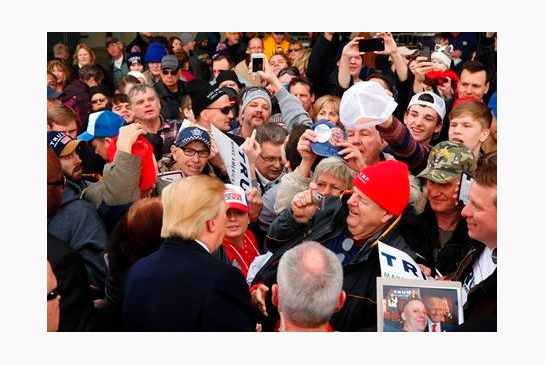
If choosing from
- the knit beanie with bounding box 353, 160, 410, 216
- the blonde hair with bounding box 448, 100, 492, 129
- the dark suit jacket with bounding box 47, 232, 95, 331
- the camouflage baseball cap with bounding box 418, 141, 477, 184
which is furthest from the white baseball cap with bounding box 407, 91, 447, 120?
the dark suit jacket with bounding box 47, 232, 95, 331

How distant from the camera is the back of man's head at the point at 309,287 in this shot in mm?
2717

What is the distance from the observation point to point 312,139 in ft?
13.3

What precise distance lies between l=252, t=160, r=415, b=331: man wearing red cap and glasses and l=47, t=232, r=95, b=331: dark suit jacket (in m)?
0.71

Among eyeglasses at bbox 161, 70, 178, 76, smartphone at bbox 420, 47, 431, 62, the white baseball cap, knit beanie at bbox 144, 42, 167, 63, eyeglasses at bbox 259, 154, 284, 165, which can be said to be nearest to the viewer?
eyeglasses at bbox 259, 154, 284, 165

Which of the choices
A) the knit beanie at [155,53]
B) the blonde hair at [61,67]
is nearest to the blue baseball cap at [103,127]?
the blonde hair at [61,67]

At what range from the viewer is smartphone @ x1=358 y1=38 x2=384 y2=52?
5004mm

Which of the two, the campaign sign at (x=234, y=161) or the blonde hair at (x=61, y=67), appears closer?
the campaign sign at (x=234, y=161)

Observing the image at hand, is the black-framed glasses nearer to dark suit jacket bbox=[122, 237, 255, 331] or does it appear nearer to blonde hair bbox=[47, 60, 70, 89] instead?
dark suit jacket bbox=[122, 237, 255, 331]

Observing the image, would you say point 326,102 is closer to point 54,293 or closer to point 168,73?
point 168,73

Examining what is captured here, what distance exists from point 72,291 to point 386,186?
1.43 m

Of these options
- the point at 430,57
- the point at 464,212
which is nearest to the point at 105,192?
the point at 464,212

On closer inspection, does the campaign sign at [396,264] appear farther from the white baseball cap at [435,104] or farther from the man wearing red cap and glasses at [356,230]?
the white baseball cap at [435,104]

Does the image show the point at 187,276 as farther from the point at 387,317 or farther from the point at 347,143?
the point at 347,143

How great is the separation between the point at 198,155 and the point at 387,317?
55.0 inches
